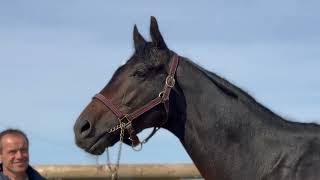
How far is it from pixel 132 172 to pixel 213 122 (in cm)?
272

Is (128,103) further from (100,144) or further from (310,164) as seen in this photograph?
(310,164)

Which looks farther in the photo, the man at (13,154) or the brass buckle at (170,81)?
the brass buckle at (170,81)

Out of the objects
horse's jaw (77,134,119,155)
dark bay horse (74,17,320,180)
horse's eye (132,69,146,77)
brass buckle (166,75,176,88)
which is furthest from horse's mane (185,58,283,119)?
horse's jaw (77,134,119,155)

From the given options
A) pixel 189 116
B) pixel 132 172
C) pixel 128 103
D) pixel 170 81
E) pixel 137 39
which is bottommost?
pixel 132 172

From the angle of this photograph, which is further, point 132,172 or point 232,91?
point 132,172

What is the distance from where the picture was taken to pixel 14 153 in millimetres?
5340

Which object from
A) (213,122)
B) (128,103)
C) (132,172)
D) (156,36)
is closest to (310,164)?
(213,122)

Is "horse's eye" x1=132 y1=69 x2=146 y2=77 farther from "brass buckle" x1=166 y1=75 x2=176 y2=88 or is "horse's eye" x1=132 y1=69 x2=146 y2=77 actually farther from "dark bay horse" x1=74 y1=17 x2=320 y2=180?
"brass buckle" x1=166 y1=75 x2=176 y2=88

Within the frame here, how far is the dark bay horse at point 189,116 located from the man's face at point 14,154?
1084 millimetres

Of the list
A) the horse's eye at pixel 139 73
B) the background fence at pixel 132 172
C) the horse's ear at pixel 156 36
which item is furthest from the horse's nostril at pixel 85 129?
the background fence at pixel 132 172

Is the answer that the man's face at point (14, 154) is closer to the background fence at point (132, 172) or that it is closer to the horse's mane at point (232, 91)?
the horse's mane at point (232, 91)

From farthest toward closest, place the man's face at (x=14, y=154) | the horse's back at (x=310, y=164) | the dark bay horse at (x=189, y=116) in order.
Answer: the dark bay horse at (x=189, y=116), the horse's back at (x=310, y=164), the man's face at (x=14, y=154)

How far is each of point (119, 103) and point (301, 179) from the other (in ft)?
5.43

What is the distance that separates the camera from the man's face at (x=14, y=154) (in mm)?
5332
